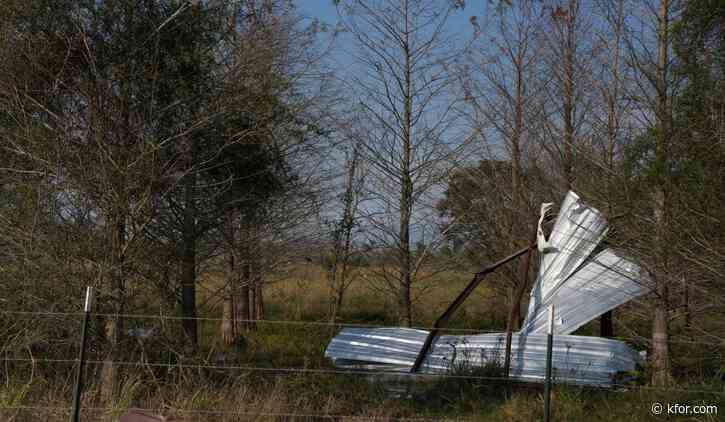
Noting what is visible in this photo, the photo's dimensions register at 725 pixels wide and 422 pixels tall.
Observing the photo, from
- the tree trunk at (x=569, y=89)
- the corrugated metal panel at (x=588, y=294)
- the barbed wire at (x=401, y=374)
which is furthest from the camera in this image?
the tree trunk at (x=569, y=89)

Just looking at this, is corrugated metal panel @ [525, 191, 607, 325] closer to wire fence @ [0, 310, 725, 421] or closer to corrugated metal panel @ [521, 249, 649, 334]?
corrugated metal panel @ [521, 249, 649, 334]

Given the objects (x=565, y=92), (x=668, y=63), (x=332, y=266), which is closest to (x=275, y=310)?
(x=332, y=266)

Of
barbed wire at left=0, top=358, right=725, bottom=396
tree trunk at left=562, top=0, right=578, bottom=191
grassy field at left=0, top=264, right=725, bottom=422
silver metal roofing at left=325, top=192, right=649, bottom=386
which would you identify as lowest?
grassy field at left=0, top=264, right=725, bottom=422

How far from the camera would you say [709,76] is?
6.83m

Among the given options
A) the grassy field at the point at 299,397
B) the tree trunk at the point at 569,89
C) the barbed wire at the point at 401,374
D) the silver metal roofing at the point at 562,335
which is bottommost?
the grassy field at the point at 299,397

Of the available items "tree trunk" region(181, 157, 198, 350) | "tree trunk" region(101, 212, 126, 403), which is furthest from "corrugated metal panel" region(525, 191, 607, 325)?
"tree trunk" region(101, 212, 126, 403)

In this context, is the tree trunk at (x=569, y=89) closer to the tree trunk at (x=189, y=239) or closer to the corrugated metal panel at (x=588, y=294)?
the corrugated metal panel at (x=588, y=294)

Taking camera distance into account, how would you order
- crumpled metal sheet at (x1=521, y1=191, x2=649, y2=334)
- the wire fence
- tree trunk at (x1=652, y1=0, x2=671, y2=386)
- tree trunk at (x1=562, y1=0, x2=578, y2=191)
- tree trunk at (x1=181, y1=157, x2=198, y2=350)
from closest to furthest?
the wire fence
tree trunk at (x1=652, y1=0, x2=671, y2=386)
tree trunk at (x1=181, y1=157, x2=198, y2=350)
crumpled metal sheet at (x1=521, y1=191, x2=649, y2=334)
tree trunk at (x1=562, y1=0, x2=578, y2=191)

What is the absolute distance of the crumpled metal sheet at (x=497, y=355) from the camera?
7512mm

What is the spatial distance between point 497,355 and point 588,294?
5.25 ft

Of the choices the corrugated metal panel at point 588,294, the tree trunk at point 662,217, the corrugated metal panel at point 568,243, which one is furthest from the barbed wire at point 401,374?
the corrugated metal panel at point 568,243

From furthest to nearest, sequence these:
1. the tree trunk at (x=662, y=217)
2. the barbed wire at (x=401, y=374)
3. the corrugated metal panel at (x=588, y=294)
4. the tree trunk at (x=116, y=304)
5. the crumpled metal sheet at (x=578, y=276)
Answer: the corrugated metal panel at (x=588, y=294)
the crumpled metal sheet at (x=578, y=276)
the tree trunk at (x=662, y=217)
the tree trunk at (x=116, y=304)
the barbed wire at (x=401, y=374)

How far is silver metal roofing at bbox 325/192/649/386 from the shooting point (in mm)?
7645

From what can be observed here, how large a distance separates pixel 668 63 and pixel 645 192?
142 cm
